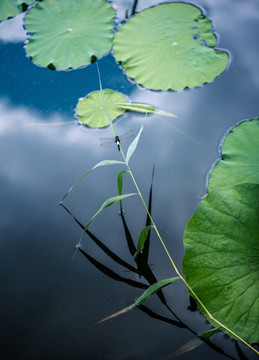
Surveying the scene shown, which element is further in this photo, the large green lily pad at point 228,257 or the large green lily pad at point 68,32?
the large green lily pad at point 68,32

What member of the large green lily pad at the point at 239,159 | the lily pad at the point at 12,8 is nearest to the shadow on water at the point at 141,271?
the large green lily pad at the point at 239,159

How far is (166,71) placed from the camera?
2.24 meters

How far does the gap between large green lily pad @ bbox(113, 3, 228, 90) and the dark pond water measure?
0.09m

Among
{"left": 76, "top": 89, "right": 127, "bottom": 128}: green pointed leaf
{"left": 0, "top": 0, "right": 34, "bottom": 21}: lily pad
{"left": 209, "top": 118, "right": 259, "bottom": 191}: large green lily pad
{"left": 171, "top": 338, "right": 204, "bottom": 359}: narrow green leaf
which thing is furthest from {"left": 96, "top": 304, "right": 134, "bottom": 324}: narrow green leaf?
{"left": 0, "top": 0, "right": 34, "bottom": 21}: lily pad

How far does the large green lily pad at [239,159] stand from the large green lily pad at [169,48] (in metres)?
0.57

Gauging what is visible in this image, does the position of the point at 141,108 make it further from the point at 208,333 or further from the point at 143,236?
the point at 208,333

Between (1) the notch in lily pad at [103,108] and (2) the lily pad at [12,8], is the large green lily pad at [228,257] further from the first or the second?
(2) the lily pad at [12,8]

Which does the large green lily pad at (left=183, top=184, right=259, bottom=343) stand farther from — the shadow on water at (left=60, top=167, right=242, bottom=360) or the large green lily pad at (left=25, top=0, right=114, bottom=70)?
the large green lily pad at (left=25, top=0, right=114, bottom=70)

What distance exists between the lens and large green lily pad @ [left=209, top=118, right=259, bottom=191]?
1.64m

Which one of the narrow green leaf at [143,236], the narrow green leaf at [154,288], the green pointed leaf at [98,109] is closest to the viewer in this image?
the narrow green leaf at [154,288]

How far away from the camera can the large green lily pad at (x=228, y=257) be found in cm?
127

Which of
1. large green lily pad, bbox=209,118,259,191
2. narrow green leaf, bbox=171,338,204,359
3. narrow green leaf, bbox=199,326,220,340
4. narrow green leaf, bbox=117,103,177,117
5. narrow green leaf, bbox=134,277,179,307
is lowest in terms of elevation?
narrow green leaf, bbox=171,338,204,359

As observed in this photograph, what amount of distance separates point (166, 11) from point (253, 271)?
221 cm

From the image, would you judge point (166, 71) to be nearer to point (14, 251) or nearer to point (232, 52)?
point (232, 52)
